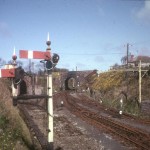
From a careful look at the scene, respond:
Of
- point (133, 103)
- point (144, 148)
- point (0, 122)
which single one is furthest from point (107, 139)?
point (133, 103)

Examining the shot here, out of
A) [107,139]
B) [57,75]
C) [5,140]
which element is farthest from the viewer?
[57,75]

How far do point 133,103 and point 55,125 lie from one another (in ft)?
30.6

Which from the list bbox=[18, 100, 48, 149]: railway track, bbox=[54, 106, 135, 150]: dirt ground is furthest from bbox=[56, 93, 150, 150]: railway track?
bbox=[18, 100, 48, 149]: railway track

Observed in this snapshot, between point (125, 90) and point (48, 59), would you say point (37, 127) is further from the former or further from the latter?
point (125, 90)

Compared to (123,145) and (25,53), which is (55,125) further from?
(25,53)

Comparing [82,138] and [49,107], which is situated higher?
[49,107]

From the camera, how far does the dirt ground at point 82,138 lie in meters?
10.7

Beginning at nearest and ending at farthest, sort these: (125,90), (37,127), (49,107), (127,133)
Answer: (49,107) < (127,133) < (37,127) < (125,90)

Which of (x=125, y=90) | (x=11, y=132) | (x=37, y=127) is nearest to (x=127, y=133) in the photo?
(x=37, y=127)

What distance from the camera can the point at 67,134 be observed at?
13016mm

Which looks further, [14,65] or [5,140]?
[5,140]

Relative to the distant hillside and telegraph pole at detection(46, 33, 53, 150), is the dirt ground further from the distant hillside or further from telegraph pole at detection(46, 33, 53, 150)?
the distant hillside

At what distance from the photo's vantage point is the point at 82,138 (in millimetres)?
12102

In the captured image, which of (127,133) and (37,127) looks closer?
(127,133)
